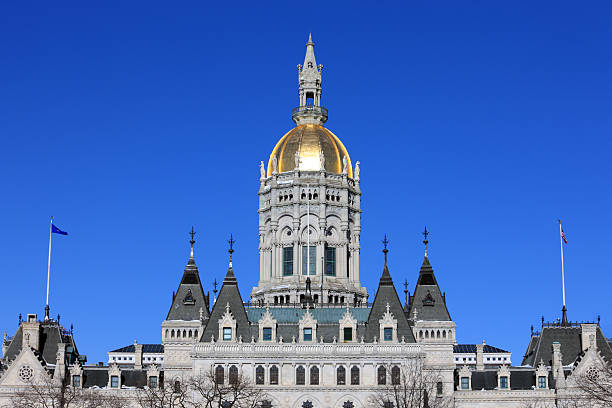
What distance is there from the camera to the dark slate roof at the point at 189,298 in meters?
125

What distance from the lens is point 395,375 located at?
114 metres

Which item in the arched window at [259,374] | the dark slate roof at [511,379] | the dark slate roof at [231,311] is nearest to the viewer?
the arched window at [259,374]

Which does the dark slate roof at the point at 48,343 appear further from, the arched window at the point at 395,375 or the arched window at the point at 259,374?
the arched window at the point at 395,375

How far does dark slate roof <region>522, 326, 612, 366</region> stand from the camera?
402 ft

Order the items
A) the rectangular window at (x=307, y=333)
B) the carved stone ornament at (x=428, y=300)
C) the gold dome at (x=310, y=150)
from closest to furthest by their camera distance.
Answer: the rectangular window at (x=307, y=333), the carved stone ornament at (x=428, y=300), the gold dome at (x=310, y=150)

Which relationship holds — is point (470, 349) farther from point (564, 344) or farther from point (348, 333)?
point (348, 333)

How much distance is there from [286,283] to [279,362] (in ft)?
92.4

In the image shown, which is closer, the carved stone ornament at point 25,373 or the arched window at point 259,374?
the arched window at point 259,374

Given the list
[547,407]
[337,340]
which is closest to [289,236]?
[337,340]

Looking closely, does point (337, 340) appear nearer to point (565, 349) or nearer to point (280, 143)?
point (565, 349)

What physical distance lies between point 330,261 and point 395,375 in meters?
31.6

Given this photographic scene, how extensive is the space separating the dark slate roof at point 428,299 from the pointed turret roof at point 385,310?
4.36 meters

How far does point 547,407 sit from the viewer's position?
386ft

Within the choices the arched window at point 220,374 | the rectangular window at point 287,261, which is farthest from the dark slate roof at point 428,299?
the rectangular window at point 287,261
